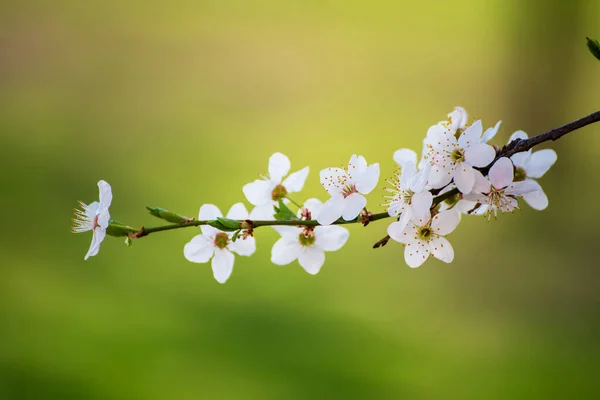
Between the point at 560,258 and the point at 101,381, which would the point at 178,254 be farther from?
the point at 560,258

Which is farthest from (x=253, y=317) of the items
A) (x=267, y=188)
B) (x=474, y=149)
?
(x=474, y=149)

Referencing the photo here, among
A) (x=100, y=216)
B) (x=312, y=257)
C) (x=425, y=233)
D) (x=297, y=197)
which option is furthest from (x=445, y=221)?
(x=297, y=197)

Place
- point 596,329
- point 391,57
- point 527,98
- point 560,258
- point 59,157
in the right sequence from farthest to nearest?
point 391,57
point 527,98
point 59,157
point 560,258
point 596,329

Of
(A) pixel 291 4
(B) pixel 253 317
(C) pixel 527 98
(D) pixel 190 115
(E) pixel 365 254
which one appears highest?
(A) pixel 291 4

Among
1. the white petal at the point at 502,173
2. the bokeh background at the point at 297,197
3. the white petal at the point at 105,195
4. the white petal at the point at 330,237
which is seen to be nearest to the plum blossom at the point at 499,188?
the white petal at the point at 502,173

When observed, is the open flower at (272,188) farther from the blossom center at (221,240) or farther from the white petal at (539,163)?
the white petal at (539,163)

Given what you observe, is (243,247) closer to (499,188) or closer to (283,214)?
(283,214)

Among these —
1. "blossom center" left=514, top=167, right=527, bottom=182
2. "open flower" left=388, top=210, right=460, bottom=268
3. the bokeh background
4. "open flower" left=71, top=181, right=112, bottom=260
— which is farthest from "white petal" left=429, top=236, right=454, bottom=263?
the bokeh background
